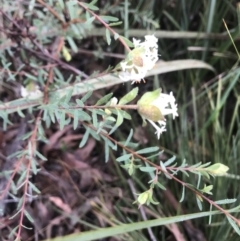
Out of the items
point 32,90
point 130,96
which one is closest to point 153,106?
point 130,96

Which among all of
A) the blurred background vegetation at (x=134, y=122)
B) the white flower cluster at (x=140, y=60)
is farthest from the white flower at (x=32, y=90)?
the white flower cluster at (x=140, y=60)

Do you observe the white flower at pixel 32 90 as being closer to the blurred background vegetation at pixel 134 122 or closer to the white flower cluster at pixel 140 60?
the blurred background vegetation at pixel 134 122

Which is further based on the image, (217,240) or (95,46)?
(95,46)

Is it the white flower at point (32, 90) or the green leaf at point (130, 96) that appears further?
the white flower at point (32, 90)

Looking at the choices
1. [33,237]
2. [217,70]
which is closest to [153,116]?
[33,237]

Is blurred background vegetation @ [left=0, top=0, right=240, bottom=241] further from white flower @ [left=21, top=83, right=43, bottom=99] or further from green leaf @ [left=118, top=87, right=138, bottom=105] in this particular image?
green leaf @ [left=118, top=87, right=138, bottom=105]

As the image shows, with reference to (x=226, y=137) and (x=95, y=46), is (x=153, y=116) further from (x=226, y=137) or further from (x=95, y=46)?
(x=95, y=46)

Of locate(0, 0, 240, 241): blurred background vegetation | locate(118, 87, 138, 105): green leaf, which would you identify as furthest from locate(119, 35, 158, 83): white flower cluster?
locate(0, 0, 240, 241): blurred background vegetation

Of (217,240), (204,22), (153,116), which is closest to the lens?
(153,116)
